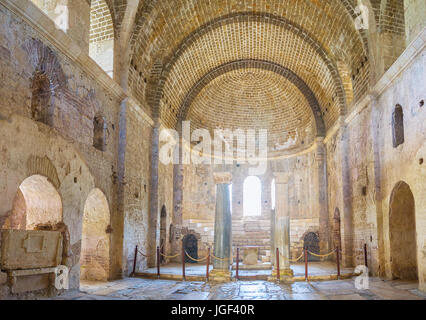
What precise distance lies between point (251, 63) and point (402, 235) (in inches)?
427

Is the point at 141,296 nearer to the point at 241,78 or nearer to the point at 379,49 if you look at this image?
the point at 379,49

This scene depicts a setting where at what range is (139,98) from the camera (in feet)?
47.4

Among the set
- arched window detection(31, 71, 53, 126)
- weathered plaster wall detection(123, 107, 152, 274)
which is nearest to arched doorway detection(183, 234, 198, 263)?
weathered plaster wall detection(123, 107, 152, 274)

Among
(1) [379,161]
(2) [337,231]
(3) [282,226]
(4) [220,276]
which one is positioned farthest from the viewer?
(2) [337,231]

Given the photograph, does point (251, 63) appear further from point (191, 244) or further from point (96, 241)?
point (96, 241)

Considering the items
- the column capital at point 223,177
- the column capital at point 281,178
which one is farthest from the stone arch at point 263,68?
the column capital at point 223,177

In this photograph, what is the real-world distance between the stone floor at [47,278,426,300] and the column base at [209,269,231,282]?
31cm

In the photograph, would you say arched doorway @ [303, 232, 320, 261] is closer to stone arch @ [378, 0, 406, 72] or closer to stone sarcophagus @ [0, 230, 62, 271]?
stone arch @ [378, 0, 406, 72]

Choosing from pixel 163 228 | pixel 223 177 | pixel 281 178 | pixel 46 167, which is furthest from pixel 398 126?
pixel 163 228

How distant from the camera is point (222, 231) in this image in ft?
39.7

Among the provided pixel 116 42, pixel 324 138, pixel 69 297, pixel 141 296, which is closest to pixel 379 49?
pixel 324 138

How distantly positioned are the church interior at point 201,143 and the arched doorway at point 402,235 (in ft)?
0.12

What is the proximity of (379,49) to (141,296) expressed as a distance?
9.85 m

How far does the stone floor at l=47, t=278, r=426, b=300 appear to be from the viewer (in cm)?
892
